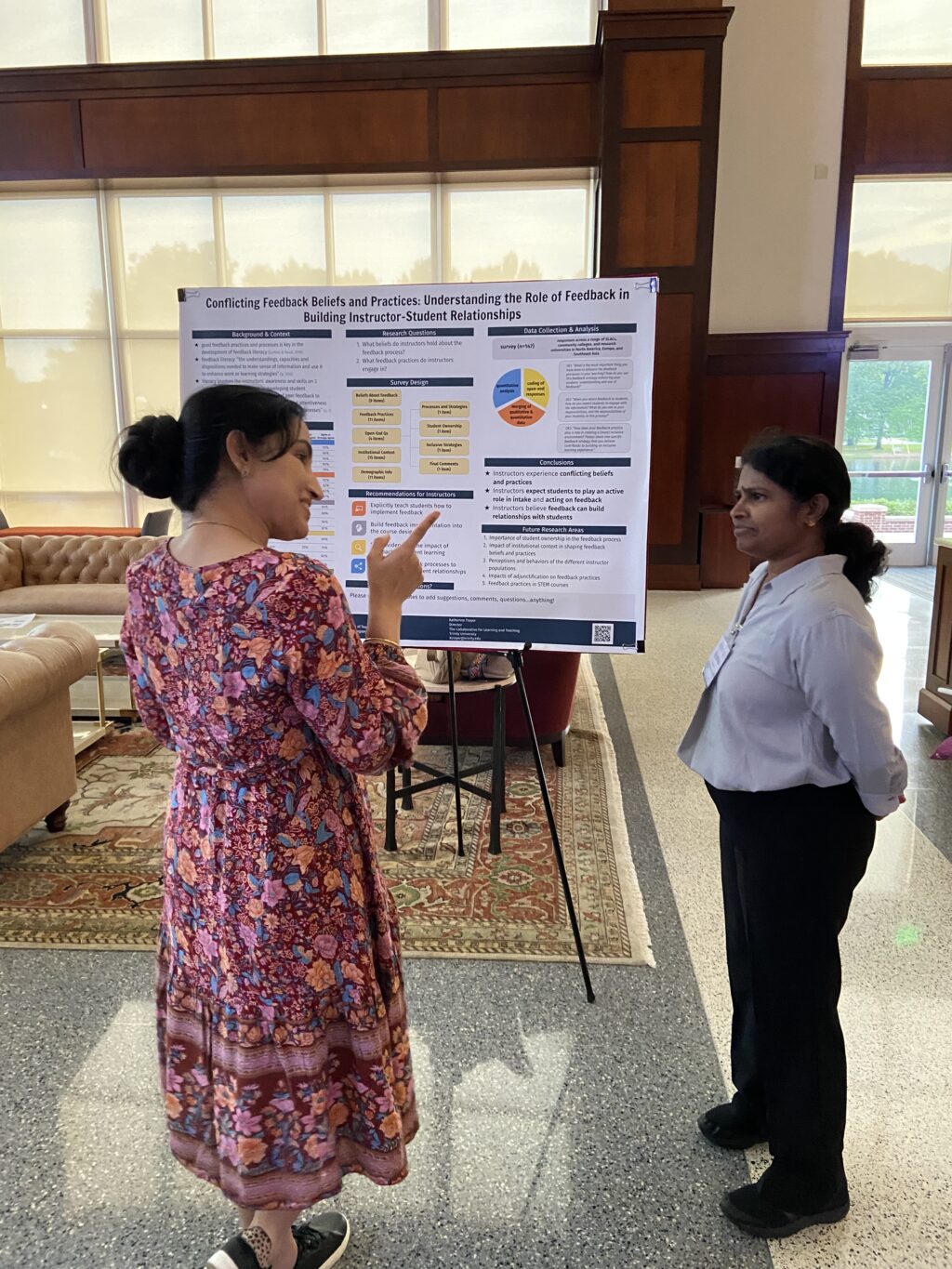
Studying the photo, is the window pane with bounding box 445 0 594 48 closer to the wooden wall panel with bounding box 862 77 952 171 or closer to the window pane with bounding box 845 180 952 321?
the wooden wall panel with bounding box 862 77 952 171

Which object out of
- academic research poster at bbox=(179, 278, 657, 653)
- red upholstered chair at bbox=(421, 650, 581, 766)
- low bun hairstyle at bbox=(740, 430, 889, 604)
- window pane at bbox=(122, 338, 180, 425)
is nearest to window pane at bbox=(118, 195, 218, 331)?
window pane at bbox=(122, 338, 180, 425)

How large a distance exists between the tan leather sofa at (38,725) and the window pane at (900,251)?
28.5ft

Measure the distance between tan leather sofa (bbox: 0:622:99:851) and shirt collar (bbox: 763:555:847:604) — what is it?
7.31 feet

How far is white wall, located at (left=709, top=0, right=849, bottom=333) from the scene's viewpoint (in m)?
8.02

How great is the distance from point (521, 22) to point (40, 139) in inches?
186

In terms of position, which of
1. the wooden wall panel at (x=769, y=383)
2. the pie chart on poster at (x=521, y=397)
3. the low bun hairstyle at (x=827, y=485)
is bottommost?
the low bun hairstyle at (x=827, y=485)

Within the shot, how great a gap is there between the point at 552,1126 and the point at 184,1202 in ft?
2.40

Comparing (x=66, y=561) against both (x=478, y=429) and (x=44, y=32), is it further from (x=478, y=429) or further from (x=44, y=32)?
(x=44, y=32)

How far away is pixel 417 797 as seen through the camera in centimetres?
357

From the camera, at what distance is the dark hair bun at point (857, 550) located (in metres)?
1.40

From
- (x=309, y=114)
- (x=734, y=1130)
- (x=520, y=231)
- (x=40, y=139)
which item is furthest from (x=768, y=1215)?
(x=40, y=139)

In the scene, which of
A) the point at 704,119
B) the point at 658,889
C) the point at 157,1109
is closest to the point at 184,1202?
the point at 157,1109

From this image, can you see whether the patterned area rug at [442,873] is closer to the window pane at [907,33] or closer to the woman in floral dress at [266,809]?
the woman in floral dress at [266,809]

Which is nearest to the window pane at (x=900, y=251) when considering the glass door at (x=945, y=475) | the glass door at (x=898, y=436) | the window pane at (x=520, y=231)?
the glass door at (x=898, y=436)
